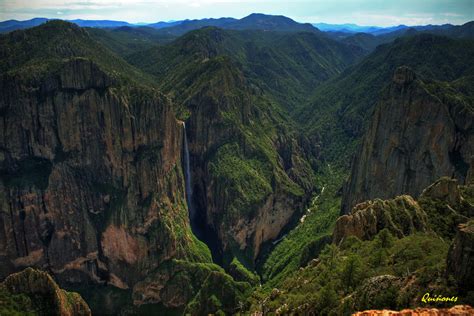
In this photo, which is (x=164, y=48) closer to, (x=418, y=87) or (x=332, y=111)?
(x=332, y=111)

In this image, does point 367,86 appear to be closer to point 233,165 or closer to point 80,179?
point 233,165

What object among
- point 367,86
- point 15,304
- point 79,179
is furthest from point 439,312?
point 367,86

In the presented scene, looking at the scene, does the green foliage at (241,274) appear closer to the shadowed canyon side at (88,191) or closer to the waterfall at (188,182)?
the shadowed canyon side at (88,191)

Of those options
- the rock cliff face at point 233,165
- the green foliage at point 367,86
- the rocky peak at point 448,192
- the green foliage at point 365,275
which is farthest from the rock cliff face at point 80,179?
the green foliage at point 367,86

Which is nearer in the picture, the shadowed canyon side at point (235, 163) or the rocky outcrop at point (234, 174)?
the rocky outcrop at point (234, 174)

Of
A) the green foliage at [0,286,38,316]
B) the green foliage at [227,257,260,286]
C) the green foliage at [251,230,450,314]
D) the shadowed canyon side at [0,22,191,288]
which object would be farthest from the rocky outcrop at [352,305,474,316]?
the shadowed canyon side at [0,22,191,288]

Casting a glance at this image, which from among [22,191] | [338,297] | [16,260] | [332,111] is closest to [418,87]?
[338,297]

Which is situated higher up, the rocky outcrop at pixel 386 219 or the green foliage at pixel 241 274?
the rocky outcrop at pixel 386 219
